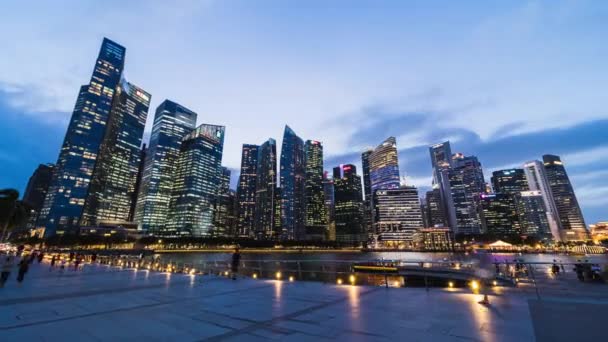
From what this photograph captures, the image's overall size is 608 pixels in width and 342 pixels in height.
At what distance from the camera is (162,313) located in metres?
8.05

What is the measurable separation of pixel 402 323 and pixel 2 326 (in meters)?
10.1

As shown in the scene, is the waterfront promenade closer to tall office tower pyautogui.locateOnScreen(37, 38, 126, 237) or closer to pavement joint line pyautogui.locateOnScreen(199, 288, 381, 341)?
pavement joint line pyautogui.locateOnScreen(199, 288, 381, 341)

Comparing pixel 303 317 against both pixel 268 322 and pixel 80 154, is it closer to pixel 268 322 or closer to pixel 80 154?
pixel 268 322

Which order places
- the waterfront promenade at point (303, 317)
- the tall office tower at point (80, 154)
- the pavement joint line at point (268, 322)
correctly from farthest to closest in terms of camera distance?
the tall office tower at point (80, 154), the pavement joint line at point (268, 322), the waterfront promenade at point (303, 317)

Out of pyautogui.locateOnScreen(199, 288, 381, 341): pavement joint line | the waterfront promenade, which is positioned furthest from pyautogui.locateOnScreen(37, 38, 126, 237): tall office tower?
pyautogui.locateOnScreen(199, 288, 381, 341): pavement joint line

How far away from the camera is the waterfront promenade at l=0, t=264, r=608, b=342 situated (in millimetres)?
5734

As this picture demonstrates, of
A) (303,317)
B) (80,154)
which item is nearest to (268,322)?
(303,317)

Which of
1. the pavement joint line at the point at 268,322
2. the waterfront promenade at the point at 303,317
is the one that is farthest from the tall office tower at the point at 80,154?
the pavement joint line at the point at 268,322

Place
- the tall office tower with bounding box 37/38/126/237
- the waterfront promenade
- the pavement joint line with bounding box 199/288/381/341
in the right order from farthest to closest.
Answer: the tall office tower with bounding box 37/38/126/237 → the pavement joint line with bounding box 199/288/381/341 → the waterfront promenade

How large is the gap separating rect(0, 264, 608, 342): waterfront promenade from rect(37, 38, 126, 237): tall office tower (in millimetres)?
207343

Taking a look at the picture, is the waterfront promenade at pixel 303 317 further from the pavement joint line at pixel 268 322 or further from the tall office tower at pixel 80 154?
the tall office tower at pixel 80 154

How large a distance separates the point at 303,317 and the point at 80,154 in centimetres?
21966

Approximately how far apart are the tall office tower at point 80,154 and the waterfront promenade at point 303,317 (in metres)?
207

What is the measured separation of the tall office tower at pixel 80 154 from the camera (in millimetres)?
163750
